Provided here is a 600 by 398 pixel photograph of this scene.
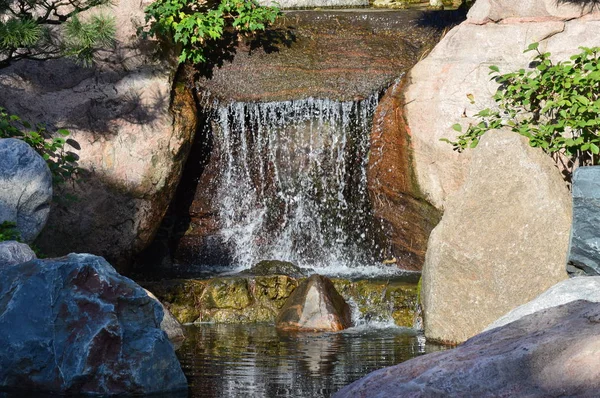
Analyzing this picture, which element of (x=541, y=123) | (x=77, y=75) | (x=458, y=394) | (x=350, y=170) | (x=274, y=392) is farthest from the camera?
(x=350, y=170)

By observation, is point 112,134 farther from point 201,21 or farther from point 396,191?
point 396,191

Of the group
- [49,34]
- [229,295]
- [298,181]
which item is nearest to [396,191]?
[298,181]

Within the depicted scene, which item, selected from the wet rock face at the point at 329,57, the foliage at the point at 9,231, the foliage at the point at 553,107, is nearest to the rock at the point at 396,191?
the wet rock face at the point at 329,57

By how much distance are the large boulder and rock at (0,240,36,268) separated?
271 centimetres

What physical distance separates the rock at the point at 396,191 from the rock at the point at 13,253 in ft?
15.0

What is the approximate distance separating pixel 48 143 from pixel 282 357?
3.78 m

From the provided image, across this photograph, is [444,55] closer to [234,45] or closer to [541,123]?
[541,123]

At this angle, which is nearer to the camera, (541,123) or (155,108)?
(541,123)

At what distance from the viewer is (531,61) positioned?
29.5 ft

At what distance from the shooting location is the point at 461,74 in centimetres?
925

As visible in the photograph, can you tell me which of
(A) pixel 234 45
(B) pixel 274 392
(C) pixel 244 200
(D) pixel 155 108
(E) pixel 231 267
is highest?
(A) pixel 234 45

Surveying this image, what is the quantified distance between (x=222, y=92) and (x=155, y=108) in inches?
35.6

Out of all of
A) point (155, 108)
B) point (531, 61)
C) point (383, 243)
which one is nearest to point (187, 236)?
point (155, 108)

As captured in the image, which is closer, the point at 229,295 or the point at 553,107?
the point at 229,295
